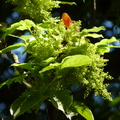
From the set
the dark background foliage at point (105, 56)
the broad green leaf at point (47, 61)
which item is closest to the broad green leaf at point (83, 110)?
the broad green leaf at point (47, 61)

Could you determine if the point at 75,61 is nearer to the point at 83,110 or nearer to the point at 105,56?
the point at 83,110

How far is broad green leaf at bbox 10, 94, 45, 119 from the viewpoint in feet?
2.71

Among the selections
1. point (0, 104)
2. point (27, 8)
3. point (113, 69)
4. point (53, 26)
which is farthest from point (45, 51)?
point (113, 69)

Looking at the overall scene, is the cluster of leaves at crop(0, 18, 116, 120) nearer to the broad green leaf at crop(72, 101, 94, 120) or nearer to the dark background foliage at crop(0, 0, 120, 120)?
the broad green leaf at crop(72, 101, 94, 120)

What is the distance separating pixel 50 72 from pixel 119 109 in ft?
3.75

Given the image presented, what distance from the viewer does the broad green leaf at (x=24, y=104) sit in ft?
2.71

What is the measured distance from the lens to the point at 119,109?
6.32 ft

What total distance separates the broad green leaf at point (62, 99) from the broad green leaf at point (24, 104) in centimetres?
4

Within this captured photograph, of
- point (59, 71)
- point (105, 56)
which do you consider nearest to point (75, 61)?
point (59, 71)

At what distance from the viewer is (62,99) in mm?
830

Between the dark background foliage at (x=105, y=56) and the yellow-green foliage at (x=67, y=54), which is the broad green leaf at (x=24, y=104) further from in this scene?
the dark background foliage at (x=105, y=56)

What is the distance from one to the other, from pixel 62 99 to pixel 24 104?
0.09 meters

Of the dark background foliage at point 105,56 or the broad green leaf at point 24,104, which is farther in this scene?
the dark background foliage at point 105,56

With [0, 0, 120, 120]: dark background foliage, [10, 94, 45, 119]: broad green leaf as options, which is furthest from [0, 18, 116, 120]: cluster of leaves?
[0, 0, 120, 120]: dark background foliage
